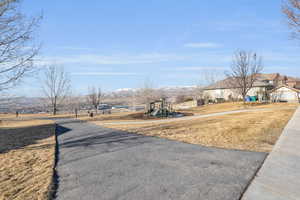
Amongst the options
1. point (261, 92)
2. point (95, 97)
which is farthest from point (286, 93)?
point (95, 97)

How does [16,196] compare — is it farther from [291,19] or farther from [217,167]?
[291,19]

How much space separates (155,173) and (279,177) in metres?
2.60

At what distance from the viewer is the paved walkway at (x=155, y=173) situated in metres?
3.79

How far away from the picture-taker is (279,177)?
14.5 feet

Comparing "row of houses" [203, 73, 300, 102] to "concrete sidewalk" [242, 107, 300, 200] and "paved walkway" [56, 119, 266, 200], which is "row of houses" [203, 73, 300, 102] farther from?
"paved walkway" [56, 119, 266, 200]

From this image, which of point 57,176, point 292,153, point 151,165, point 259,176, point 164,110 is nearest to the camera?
point 259,176

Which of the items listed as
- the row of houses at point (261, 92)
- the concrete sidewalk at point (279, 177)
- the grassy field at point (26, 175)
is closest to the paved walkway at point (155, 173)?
the concrete sidewalk at point (279, 177)

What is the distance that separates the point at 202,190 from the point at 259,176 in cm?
148

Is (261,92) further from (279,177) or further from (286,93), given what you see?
(279,177)

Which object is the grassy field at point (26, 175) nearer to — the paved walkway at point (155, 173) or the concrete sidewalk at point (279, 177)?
the paved walkway at point (155, 173)

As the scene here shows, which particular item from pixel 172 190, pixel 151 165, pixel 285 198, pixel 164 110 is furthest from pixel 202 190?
pixel 164 110

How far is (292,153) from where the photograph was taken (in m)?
6.20

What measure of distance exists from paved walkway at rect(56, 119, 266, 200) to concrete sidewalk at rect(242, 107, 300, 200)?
19 centimetres

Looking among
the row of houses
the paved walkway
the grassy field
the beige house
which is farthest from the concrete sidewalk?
the beige house
